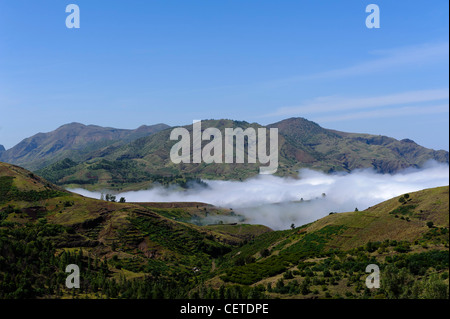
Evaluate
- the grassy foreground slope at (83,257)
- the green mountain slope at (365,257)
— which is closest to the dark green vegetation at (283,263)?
the green mountain slope at (365,257)

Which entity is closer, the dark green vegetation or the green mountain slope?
the green mountain slope

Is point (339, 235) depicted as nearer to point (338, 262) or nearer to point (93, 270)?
point (338, 262)

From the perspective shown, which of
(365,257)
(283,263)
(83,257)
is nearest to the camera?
(365,257)

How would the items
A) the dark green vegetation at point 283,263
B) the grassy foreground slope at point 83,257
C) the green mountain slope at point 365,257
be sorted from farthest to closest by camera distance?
1. the grassy foreground slope at point 83,257
2. the dark green vegetation at point 283,263
3. the green mountain slope at point 365,257

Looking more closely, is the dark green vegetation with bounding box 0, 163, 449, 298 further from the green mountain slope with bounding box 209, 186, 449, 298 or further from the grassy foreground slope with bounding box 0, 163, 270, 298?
the grassy foreground slope with bounding box 0, 163, 270, 298

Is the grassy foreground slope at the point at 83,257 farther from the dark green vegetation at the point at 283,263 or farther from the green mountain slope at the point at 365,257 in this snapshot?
the green mountain slope at the point at 365,257

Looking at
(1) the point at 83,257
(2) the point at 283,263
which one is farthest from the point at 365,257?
(1) the point at 83,257

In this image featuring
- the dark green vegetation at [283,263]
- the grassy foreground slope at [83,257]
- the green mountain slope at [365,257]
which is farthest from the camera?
the grassy foreground slope at [83,257]

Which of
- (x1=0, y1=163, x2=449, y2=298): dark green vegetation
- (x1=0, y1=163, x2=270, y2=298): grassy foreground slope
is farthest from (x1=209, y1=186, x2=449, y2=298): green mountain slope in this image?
(x1=0, y1=163, x2=270, y2=298): grassy foreground slope

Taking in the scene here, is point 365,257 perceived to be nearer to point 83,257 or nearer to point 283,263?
point 283,263

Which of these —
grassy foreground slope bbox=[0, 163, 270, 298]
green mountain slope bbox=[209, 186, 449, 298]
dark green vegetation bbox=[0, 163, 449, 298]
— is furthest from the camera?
grassy foreground slope bbox=[0, 163, 270, 298]

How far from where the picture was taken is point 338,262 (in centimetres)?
9344
